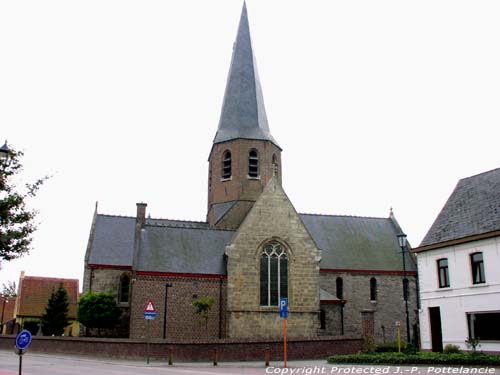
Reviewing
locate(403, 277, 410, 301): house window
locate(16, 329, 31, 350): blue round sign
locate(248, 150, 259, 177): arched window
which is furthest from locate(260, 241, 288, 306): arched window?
locate(16, 329, 31, 350): blue round sign

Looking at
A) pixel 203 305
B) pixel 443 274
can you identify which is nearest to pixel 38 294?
pixel 203 305

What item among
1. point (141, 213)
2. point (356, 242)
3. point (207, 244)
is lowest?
point (207, 244)

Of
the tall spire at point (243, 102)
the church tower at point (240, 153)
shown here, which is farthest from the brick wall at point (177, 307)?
the tall spire at point (243, 102)

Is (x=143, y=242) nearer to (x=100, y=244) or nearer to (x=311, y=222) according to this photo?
(x=100, y=244)

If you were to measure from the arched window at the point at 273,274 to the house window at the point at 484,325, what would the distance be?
10.7m

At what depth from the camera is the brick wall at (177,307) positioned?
31.0 meters

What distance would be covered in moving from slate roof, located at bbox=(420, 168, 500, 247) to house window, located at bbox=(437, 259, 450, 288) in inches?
40.7

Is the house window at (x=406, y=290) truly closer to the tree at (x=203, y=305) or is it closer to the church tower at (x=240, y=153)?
the church tower at (x=240, y=153)

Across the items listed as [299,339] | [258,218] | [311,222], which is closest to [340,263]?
[311,222]

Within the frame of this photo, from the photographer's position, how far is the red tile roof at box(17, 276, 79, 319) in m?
46.8

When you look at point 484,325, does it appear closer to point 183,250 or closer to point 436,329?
point 436,329

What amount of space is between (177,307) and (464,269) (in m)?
15.8

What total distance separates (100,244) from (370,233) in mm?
20447

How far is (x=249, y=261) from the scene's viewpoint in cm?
3188
